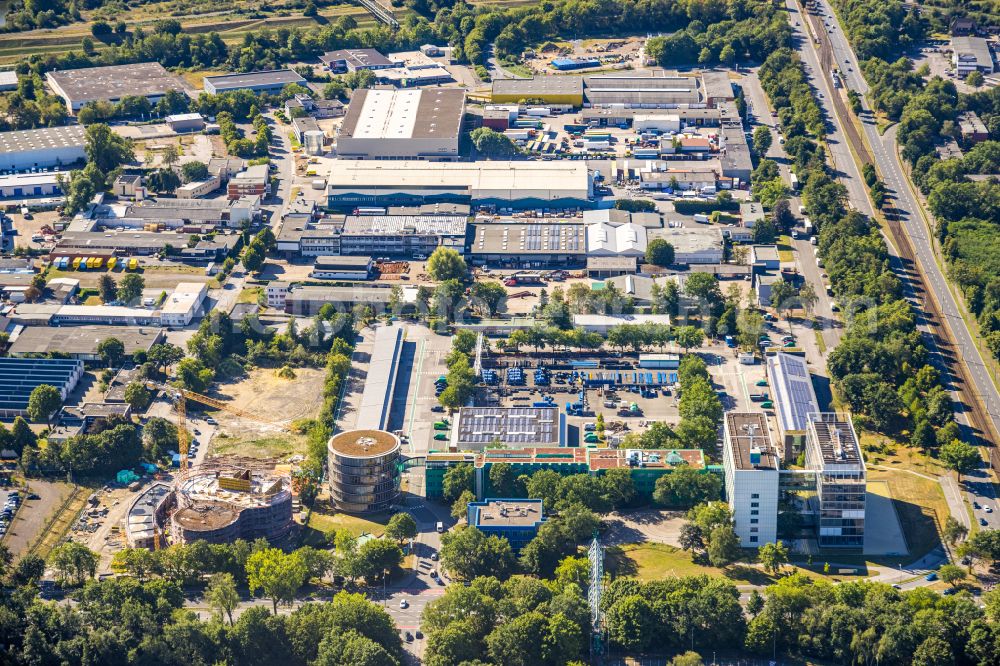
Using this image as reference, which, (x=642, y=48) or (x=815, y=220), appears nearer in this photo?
(x=815, y=220)

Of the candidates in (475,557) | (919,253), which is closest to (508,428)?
(475,557)

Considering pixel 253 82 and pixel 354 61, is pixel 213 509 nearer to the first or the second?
pixel 253 82

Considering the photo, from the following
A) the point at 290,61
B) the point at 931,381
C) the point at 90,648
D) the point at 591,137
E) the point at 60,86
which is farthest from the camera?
the point at 290,61

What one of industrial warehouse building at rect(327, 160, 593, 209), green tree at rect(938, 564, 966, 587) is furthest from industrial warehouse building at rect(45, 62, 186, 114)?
green tree at rect(938, 564, 966, 587)

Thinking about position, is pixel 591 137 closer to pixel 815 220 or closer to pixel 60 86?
pixel 815 220

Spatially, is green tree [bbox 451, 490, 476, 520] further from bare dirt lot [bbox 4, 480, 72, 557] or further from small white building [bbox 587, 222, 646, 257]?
small white building [bbox 587, 222, 646, 257]

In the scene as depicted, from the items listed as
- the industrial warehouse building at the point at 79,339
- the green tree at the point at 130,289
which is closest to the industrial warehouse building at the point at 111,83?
the green tree at the point at 130,289

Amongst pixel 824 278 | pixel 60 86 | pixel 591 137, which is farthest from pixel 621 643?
pixel 60 86
